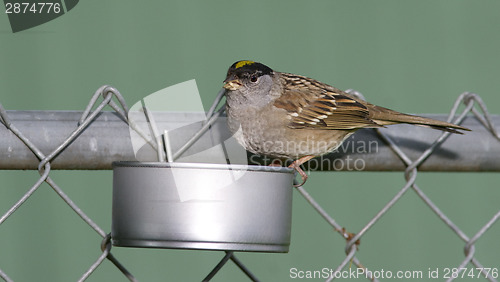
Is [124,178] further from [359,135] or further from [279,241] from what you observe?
[359,135]

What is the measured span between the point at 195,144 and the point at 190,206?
0.57m

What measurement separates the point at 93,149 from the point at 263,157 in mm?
872

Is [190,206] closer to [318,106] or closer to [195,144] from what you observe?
[195,144]

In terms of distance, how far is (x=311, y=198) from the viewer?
8.01 ft

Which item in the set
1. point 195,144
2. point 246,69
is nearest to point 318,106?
point 246,69

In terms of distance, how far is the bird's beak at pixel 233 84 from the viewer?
2.77m

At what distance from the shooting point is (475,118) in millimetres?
2557

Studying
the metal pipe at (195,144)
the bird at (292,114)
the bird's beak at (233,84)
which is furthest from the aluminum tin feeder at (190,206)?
the bird's beak at (233,84)

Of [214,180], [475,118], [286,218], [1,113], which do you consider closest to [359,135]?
[475,118]

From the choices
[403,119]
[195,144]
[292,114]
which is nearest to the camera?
[195,144]

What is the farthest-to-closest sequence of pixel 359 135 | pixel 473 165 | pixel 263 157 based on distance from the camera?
pixel 263 157 < pixel 359 135 < pixel 473 165

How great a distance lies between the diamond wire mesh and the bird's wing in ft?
1.36

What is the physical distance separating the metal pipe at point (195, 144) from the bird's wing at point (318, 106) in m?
0.25

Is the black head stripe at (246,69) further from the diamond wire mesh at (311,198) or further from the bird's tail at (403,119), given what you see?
the bird's tail at (403,119)
